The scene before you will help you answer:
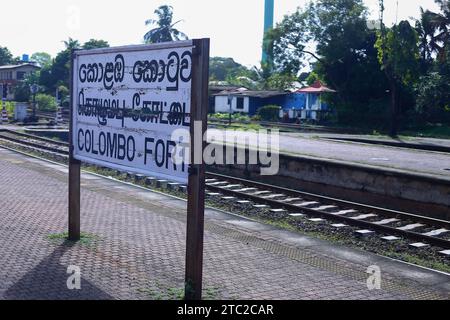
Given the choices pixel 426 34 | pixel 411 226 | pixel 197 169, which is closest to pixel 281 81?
pixel 426 34

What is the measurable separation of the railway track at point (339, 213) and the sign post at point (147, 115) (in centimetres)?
491

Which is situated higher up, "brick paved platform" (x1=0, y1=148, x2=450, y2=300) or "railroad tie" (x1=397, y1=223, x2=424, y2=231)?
"brick paved platform" (x1=0, y1=148, x2=450, y2=300)

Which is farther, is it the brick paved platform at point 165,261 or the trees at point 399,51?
the trees at point 399,51

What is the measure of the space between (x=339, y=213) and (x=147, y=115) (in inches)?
253

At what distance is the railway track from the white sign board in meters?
4.93

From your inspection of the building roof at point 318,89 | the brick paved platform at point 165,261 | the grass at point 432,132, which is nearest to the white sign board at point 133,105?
the brick paved platform at point 165,261

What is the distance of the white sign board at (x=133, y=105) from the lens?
19.7 ft

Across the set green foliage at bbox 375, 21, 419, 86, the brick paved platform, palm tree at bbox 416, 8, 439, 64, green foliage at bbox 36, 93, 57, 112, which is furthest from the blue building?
the brick paved platform

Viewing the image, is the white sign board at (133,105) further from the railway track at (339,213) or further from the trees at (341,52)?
the trees at (341,52)

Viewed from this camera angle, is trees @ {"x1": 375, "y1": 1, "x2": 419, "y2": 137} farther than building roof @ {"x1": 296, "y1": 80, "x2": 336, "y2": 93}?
No

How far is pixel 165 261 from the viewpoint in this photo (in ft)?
23.4

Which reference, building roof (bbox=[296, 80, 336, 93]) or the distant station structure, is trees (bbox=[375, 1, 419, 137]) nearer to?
building roof (bbox=[296, 80, 336, 93])

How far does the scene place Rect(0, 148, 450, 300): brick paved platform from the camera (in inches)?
237

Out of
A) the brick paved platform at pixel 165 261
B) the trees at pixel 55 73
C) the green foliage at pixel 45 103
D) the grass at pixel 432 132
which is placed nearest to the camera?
the brick paved platform at pixel 165 261
